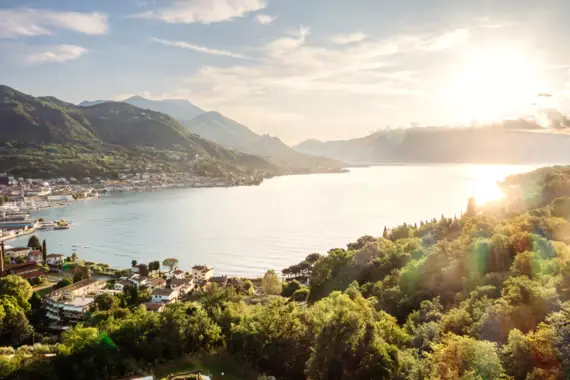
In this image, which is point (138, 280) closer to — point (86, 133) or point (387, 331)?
point (387, 331)

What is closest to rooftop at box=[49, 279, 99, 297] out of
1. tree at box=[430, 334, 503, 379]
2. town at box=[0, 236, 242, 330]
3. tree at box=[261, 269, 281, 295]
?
town at box=[0, 236, 242, 330]

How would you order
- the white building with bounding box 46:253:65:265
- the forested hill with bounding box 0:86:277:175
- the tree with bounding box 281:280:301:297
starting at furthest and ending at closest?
the forested hill with bounding box 0:86:277:175 < the white building with bounding box 46:253:65:265 < the tree with bounding box 281:280:301:297

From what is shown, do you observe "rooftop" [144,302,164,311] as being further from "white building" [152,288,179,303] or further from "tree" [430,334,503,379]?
"tree" [430,334,503,379]

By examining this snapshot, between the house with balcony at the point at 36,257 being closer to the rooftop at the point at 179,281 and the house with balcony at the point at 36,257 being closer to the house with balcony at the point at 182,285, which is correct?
the rooftop at the point at 179,281

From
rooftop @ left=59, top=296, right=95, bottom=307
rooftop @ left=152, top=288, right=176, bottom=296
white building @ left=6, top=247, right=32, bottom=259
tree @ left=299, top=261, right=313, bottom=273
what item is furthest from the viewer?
white building @ left=6, top=247, right=32, bottom=259

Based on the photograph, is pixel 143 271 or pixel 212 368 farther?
pixel 143 271

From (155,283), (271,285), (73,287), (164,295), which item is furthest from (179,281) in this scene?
(271,285)

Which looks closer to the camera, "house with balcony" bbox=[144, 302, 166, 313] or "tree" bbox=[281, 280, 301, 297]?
"house with balcony" bbox=[144, 302, 166, 313]

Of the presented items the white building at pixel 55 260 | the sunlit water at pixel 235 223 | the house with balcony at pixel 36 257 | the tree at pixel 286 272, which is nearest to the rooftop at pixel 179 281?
the sunlit water at pixel 235 223
